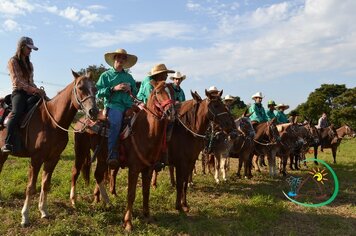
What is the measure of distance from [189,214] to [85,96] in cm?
346

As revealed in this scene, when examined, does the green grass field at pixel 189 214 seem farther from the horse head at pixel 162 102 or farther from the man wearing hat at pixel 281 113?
the man wearing hat at pixel 281 113

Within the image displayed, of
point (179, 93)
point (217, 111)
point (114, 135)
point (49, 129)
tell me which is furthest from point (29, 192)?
point (179, 93)

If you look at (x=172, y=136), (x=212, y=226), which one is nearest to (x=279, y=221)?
(x=212, y=226)

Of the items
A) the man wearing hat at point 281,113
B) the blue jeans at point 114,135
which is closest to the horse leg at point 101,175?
the blue jeans at point 114,135

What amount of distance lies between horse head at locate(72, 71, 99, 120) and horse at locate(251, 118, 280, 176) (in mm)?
8509

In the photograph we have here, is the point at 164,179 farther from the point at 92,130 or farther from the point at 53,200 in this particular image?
the point at 92,130

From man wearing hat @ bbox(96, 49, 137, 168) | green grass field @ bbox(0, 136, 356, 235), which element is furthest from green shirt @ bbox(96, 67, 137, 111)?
green grass field @ bbox(0, 136, 356, 235)

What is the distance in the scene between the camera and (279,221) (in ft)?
23.7

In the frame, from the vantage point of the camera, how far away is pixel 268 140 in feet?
42.7

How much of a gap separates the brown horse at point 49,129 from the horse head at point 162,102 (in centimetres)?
106

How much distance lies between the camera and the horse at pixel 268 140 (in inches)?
503

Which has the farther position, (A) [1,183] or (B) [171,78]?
(B) [171,78]

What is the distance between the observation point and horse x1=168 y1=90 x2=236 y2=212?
24.6 ft

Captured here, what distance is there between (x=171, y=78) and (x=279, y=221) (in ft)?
16.5
